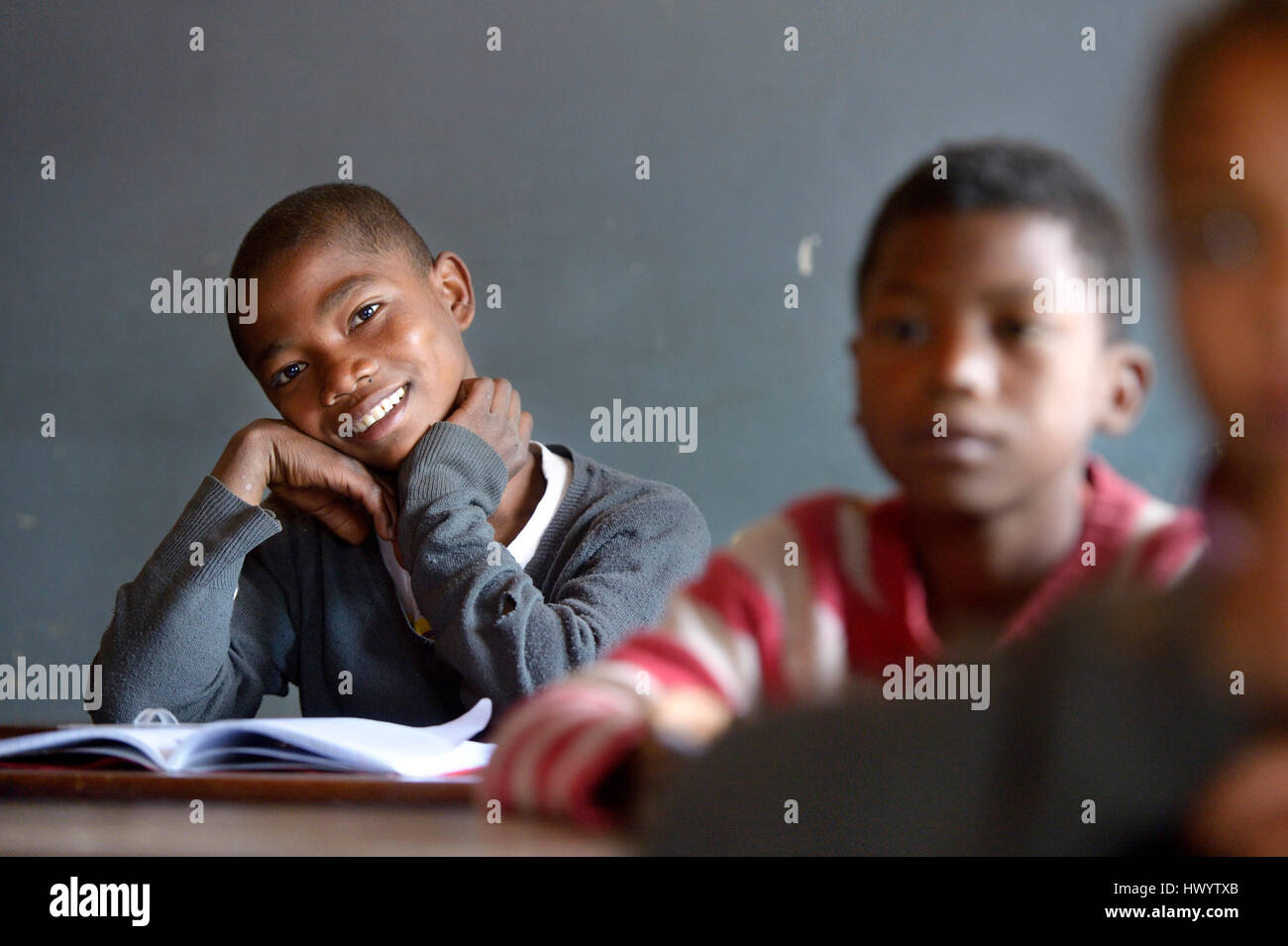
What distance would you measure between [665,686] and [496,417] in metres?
0.61

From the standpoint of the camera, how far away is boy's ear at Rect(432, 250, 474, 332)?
3.19 feet

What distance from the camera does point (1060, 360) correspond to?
228 millimetres

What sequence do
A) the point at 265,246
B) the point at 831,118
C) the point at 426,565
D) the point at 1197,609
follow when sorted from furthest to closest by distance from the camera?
1. the point at 831,118
2. the point at 265,246
3. the point at 426,565
4. the point at 1197,609

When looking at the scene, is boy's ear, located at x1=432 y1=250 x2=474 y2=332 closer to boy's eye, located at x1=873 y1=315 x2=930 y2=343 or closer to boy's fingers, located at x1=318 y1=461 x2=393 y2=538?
boy's fingers, located at x1=318 y1=461 x2=393 y2=538

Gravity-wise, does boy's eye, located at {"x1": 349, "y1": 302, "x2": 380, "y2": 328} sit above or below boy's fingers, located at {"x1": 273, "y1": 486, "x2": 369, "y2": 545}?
above

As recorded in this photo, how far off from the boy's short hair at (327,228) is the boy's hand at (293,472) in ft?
0.36

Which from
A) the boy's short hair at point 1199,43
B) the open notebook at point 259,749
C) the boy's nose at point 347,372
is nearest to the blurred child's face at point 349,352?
the boy's nose at point 347,372

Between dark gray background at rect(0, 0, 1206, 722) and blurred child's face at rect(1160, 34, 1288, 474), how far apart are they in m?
0.98

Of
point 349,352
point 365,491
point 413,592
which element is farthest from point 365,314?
point 413,592

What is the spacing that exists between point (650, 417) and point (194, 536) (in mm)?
680

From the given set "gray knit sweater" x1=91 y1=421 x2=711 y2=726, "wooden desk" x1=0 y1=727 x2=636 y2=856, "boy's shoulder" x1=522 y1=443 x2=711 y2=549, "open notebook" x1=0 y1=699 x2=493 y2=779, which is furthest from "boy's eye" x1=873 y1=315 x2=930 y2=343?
"boy's shoulder" x1=522 y1=443 x2=711 y2=549

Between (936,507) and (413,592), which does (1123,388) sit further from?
(413,592)
